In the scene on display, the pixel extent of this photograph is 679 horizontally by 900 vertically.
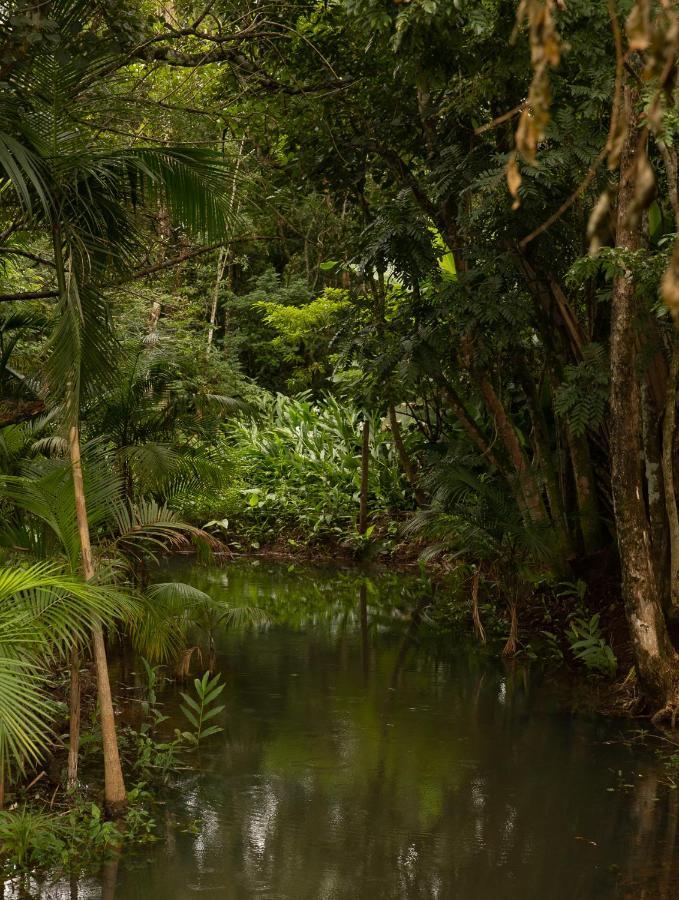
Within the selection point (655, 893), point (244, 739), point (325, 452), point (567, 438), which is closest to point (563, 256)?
point (567, 438)

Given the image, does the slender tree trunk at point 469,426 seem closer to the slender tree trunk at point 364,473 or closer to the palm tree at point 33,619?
the slender tree trunk at point 364,473

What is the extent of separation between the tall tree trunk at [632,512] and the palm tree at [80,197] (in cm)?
246

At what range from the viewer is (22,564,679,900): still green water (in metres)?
4.42

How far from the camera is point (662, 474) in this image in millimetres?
7090

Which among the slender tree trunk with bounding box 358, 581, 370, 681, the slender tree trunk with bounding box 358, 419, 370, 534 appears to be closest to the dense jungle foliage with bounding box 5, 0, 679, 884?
the slender tree trunk with bounding box 358, 419, 370, 534

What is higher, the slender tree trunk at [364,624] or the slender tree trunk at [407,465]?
the slender tree trunk at [407,465]

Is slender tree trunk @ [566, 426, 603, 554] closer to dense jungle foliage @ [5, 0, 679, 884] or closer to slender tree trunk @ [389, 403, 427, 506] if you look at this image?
dense jungle foliage @ [5, 0, 679, 884]

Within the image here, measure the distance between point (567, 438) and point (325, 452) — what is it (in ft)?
20.5

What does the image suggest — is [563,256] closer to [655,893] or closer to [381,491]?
[655,893]

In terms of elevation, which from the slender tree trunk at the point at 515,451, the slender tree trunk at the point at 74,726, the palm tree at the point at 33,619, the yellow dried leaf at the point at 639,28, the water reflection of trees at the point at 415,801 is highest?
the slender tree trunk at the point at 515,451

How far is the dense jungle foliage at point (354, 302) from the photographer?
489 cm

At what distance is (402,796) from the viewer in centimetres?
546

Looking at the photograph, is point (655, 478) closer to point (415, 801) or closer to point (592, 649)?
point (592, 649)

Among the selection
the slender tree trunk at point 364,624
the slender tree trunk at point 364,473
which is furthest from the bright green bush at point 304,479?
the slender tree trunk at point 364,624
